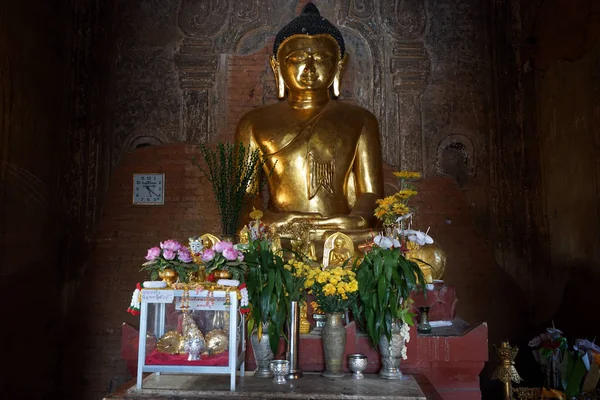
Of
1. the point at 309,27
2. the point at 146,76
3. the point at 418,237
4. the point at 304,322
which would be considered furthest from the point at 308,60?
the point at 304,322

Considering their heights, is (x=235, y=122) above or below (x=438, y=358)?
above

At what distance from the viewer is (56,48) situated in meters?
5.46

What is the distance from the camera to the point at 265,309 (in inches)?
126

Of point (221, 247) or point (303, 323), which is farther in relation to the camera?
point (303, 323)

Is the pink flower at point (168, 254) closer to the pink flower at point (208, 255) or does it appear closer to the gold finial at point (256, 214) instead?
the pink flower at point (208, 255)

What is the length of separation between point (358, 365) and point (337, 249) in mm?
1152

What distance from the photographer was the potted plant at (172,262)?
296cm

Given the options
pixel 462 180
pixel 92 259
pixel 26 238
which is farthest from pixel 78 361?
pixel 462 180

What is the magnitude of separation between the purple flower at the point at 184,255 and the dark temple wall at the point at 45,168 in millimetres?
2181

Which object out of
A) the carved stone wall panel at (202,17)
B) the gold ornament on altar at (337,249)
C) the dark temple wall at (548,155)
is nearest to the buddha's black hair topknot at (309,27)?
the carved stone wall panel at (202,17)

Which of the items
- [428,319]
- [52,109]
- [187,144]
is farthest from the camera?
[187,144]

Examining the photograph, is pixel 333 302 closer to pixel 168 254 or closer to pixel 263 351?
pixel 263 351

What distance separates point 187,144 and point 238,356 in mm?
3107

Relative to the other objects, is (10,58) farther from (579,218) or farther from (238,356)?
(579,218)
